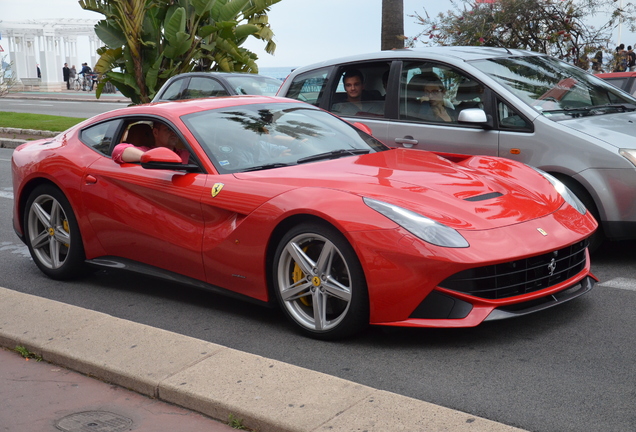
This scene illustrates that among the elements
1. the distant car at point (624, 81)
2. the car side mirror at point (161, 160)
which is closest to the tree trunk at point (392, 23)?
the distant car at point (624, 81)

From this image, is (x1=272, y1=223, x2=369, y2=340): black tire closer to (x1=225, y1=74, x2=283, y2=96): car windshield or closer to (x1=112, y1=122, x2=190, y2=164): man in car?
(x1=112, y1=122, x2=190, y2=164): man in car

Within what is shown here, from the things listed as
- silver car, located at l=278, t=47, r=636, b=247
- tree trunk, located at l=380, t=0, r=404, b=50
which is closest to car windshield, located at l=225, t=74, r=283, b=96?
tree trunk, located at l=380, t=0, r=404, b=50

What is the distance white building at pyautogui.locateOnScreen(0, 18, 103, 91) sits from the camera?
53031 millimetres

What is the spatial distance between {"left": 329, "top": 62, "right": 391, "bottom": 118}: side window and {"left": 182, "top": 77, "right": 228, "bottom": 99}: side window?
16.8 ft

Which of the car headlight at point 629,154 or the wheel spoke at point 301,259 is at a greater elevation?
the car headlight at point 629,154

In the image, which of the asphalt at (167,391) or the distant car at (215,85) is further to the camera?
the distant car at (215,85)

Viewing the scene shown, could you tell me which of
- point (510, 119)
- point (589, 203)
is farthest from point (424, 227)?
point (510, 119)

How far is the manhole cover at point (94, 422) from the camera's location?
350 centimetres

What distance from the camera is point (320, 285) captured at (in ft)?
14.4

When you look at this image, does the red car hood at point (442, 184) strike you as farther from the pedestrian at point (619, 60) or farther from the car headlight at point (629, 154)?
the pedestrian at point (619, 60)

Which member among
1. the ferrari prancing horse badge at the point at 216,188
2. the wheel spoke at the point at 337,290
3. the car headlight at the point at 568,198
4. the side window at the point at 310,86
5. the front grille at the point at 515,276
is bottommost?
the wheel spoke at the point at 337,290

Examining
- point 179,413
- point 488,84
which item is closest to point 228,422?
point 179,413

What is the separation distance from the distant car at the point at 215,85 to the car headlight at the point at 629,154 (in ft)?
24.5

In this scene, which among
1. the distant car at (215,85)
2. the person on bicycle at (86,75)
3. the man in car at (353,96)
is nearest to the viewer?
the man in car at (353,96)
